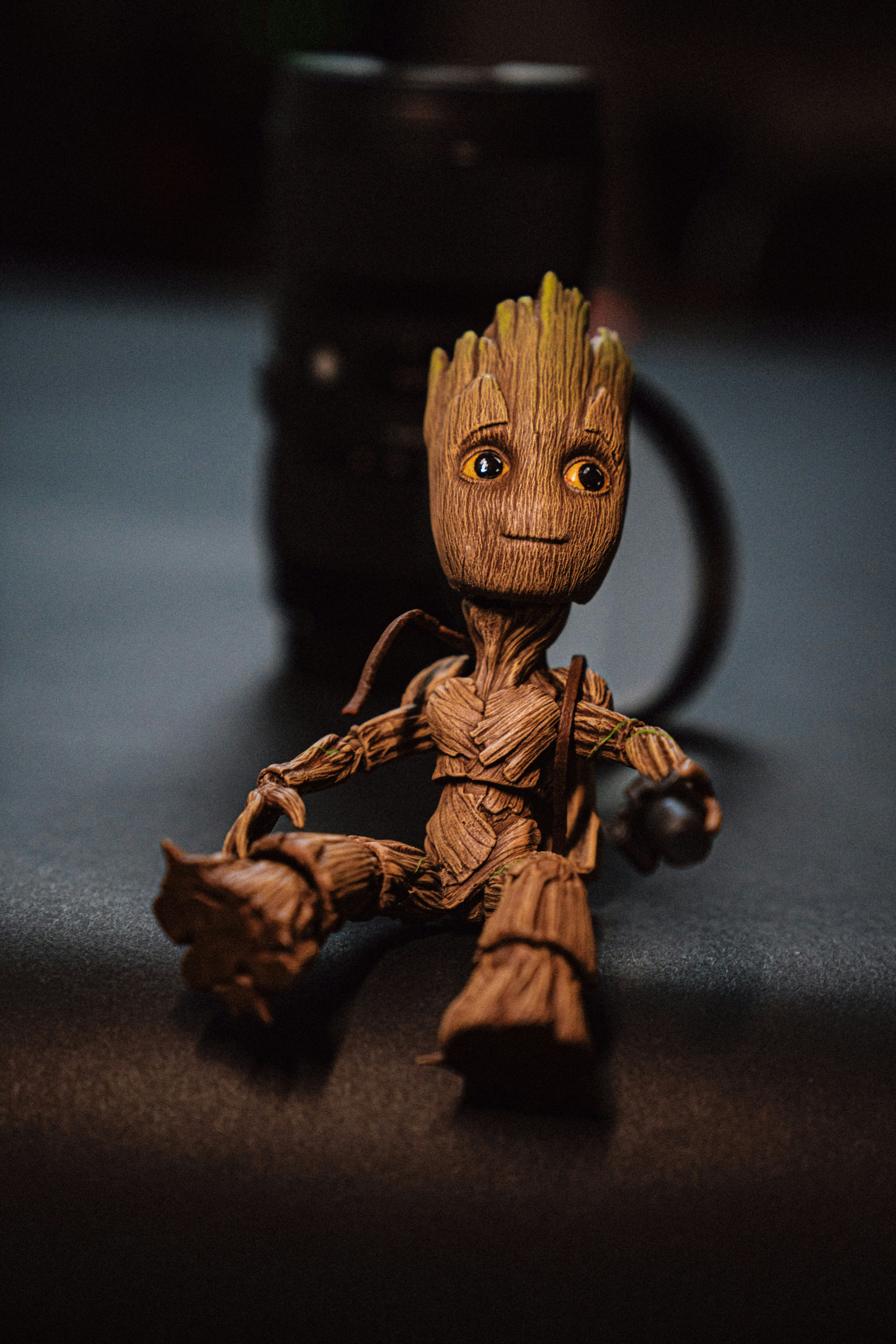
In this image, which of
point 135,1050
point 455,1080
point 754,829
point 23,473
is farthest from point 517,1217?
point 23,473

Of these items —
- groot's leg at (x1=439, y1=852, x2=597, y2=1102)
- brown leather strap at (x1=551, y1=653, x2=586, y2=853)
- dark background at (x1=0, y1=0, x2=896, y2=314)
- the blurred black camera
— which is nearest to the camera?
groot's leg at (x1=439, y1=852, x2=597, y2=1102)

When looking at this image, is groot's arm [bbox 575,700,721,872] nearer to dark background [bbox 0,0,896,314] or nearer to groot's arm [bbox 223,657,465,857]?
groot's arm [bbox 223,657,465,857]

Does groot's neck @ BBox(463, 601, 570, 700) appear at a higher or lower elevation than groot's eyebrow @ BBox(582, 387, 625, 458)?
lower

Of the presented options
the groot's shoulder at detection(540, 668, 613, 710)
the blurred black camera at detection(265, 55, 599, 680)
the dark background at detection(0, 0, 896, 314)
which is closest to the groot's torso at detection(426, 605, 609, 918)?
the groot's shoulder at detection(540, 668, 613, 710)

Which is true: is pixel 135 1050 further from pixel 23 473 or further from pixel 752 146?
pixel 752 146

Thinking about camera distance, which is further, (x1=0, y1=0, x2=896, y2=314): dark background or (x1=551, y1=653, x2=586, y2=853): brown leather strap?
(x1=0, y1=0, x2=896, y2=314): dark background

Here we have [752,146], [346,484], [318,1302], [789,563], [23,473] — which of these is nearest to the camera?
[318,1302]

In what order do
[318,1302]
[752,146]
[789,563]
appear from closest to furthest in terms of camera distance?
[318,1302]
[789,563]
[752,146]
